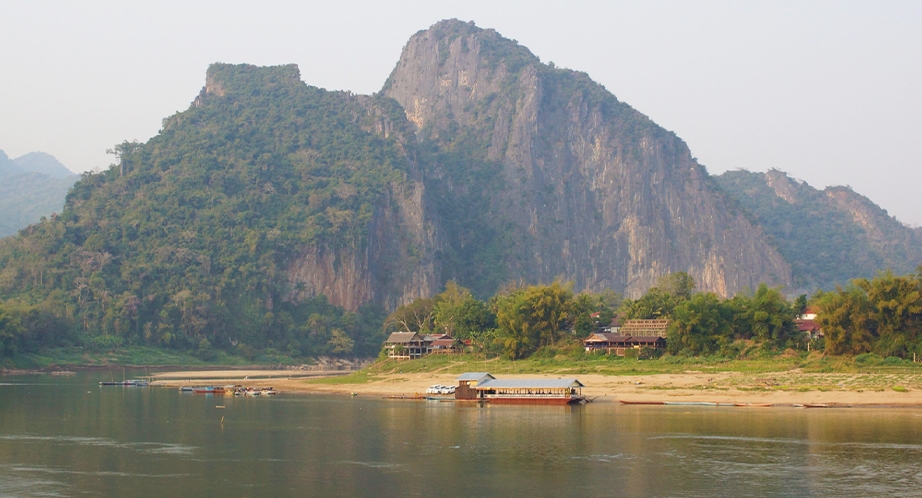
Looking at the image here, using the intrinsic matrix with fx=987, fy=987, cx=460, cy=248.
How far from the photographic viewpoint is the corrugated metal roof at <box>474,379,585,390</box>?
63.1 m

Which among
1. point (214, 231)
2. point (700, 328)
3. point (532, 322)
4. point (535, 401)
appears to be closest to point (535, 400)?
point (535, 401)

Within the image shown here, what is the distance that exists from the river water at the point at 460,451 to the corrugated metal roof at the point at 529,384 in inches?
100

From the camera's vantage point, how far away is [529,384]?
6456 centimetres

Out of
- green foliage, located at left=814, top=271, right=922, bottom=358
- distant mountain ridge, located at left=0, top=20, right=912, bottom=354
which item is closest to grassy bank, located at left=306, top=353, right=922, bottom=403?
green foliage, located at left=814, top=271, right=922, bottom=358

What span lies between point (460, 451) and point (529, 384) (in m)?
22.9

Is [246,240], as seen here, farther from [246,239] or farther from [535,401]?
[535,401]

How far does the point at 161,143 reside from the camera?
178125mm

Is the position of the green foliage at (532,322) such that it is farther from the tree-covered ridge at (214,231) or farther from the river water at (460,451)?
the tree-covered ridge at (214,231)

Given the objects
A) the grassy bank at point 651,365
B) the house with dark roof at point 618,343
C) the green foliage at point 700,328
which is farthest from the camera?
the house with dark roof at point 618,343

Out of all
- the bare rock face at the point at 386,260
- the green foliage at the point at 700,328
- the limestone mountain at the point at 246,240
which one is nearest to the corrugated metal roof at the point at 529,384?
the green foliage at the point at 700,328

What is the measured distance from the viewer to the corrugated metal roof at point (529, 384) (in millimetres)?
63094

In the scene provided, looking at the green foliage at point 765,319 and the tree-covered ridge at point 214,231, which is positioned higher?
the tree-covered ridge at point 214,231

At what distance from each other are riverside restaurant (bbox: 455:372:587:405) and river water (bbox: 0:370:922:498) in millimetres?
2173

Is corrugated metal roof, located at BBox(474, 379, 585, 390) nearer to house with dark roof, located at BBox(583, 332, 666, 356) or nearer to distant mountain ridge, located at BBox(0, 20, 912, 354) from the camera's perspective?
house with dark roof, located at BBox(583, 332, 666, 356)
